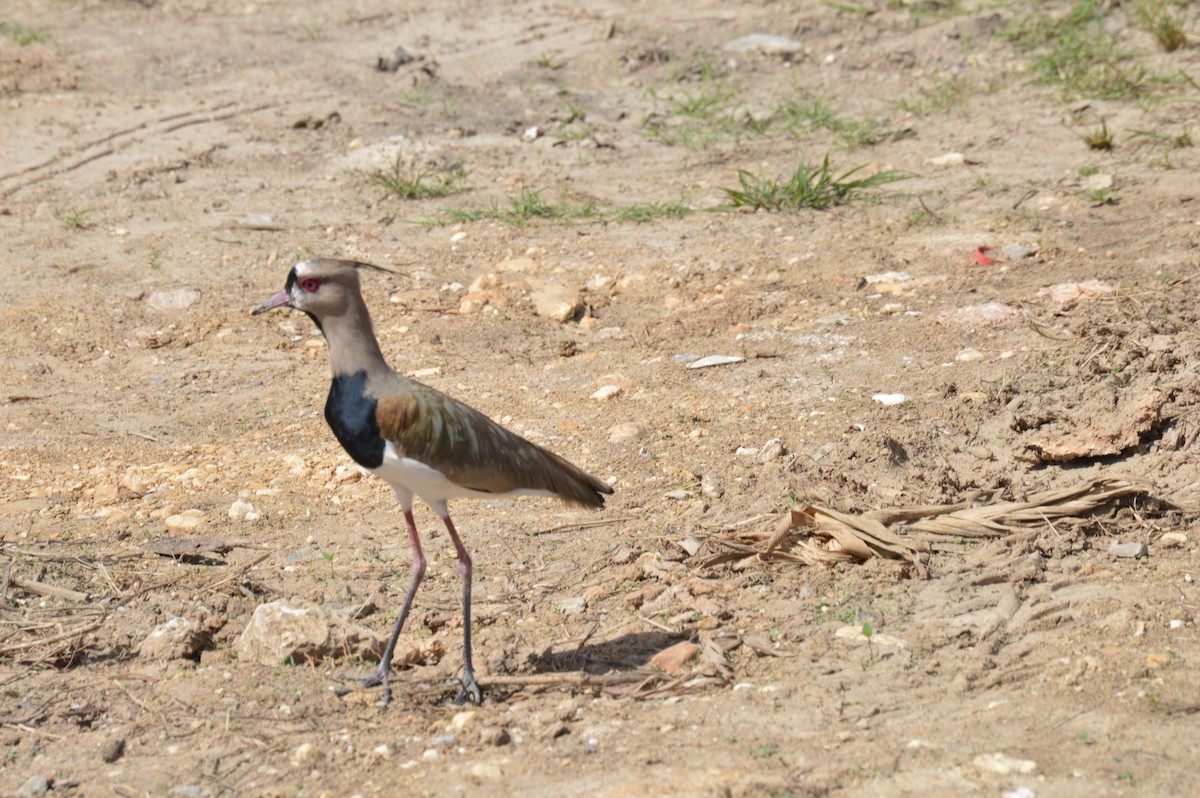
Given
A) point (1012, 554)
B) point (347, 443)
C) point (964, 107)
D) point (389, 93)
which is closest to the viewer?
point (347, 443)

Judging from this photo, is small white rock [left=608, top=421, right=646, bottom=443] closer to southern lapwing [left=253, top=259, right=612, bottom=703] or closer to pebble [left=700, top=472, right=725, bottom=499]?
pebble [left=700, top=472, right=725, bottom=499]

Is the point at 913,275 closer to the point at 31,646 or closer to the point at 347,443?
the point at 347,443

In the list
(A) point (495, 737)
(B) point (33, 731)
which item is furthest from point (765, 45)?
(B) point (33, 731)

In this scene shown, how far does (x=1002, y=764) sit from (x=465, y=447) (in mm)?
1884

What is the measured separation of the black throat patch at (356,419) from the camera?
13.5ft

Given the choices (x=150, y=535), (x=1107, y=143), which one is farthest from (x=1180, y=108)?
(x=150, y=535)

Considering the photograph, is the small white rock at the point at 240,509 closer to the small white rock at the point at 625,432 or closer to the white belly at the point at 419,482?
the white belly at the point at 419,482

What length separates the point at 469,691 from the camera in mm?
4129

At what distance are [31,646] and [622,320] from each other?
376cm

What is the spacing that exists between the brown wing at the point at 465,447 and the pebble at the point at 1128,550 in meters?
1.89

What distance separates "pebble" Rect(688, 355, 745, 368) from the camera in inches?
255

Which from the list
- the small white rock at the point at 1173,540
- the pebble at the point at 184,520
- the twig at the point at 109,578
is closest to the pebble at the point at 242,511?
the pebble at the point at 184,520

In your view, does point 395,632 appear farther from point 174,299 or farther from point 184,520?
point 174,299

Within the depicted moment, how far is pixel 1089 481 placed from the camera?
480 cm
